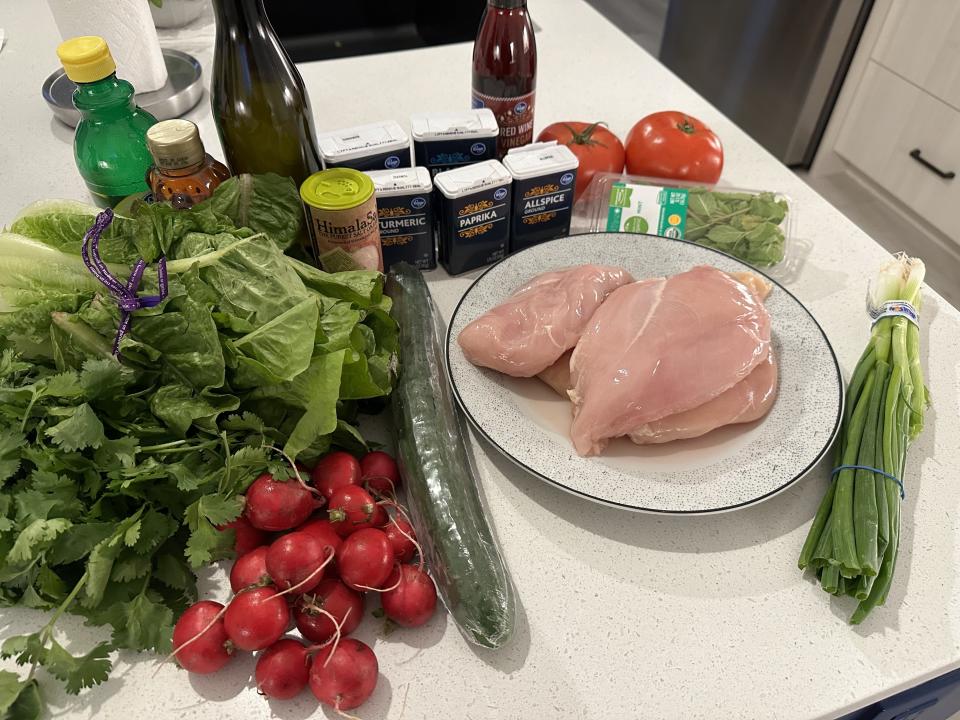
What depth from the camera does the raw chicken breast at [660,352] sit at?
0.75 meters

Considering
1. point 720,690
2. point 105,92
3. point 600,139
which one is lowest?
point 720,690

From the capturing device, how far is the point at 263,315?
2.32ft

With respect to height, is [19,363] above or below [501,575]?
above

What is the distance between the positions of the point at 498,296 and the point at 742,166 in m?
0.66

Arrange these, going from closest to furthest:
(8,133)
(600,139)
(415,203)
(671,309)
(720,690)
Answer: (720,690), (671,309), (415,203), (600,139), (8,133)

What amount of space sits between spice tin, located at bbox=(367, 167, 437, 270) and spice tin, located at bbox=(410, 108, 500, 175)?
0.20ft

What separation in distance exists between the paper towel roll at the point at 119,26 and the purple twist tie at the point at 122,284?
28.6 inches

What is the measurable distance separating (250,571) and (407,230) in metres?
0.51

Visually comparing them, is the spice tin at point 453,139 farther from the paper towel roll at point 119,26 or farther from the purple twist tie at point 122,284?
the paper towel roll at point 119,26

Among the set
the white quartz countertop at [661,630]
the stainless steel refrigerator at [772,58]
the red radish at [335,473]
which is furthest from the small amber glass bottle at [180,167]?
the stainless steel refrigerator at [772,58]

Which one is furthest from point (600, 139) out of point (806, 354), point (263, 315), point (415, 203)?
point (263, 315)

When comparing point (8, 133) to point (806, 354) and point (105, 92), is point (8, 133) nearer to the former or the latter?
point (105, 92)

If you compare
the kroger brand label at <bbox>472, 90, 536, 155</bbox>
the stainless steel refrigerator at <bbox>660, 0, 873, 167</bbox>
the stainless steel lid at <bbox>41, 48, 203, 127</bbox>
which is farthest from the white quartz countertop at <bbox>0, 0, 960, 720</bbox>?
the stainless steel refrigerator at <bbox>660, 0, 873, 167</bbox>

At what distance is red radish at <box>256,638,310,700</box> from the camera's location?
597mm
